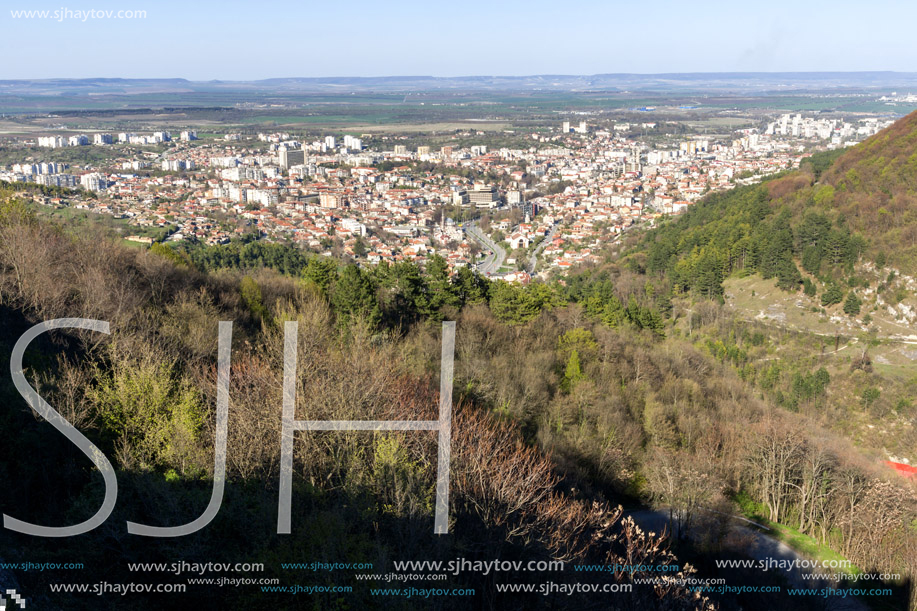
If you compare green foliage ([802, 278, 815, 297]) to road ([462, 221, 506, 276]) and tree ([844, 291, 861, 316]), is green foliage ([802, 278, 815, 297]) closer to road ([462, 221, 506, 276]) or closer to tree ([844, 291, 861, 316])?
tree ([844, 291, 861, 316])

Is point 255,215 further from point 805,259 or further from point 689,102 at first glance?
point 689,102

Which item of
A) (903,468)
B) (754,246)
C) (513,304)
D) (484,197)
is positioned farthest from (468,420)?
(484,197)

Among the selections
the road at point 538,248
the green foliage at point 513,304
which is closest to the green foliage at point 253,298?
the green foliage at point 513,304

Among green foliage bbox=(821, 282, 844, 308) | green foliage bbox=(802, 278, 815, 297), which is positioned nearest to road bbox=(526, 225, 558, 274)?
green foliage bbox=(802, 278, 815, 297)

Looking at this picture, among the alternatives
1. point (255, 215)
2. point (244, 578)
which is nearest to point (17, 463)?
point (244, 578)

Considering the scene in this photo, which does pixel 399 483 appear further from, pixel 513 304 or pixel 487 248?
pixel 487 248

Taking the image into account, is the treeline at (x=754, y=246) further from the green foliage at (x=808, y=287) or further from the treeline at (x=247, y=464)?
the treeline at (x=247, y=464)
